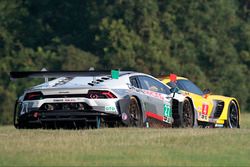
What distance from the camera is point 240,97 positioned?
54.5 metres

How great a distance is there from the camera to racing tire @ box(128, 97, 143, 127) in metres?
20.1

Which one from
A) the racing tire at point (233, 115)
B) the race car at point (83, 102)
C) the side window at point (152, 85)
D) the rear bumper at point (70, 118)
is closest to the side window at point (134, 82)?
the race car at point (83, 102)

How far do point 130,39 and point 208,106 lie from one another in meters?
31.5

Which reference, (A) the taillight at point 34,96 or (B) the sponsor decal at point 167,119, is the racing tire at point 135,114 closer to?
(B) the sponsor decal at point 167,119

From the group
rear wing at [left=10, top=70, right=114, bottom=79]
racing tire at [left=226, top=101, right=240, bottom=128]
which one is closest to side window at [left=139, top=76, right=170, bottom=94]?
rear wing at [left=10, top=70, right=114, bottom=79]

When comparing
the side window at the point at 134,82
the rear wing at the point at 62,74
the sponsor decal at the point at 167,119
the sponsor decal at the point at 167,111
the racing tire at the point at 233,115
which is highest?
the rear wing at the point at 62,74

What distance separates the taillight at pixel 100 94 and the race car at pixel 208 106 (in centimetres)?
302

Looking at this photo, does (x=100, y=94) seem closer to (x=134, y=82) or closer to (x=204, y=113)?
(x=134, y=82)

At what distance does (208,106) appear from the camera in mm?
23406

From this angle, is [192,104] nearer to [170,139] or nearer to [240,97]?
[170,139]

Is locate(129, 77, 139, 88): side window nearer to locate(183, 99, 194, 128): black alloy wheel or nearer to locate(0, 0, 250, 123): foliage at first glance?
locate(183, 99, 194, 128): black alloy wheel

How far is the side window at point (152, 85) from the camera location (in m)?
21.0

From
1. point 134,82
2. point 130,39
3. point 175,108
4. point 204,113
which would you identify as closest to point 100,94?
point 134,82

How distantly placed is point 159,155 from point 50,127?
547cm
